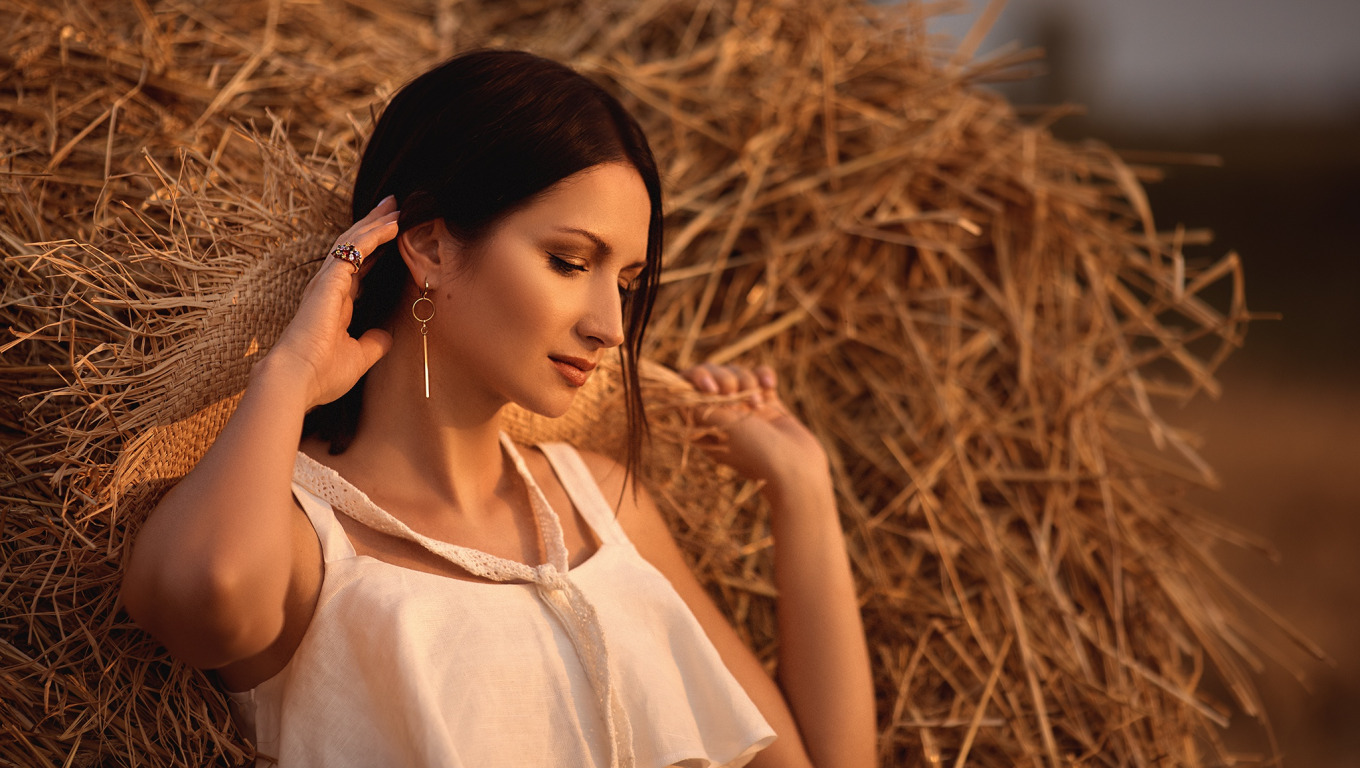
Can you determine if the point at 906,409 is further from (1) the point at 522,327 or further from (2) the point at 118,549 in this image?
(2) the point at 118,549

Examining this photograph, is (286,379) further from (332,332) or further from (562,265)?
(562,265)

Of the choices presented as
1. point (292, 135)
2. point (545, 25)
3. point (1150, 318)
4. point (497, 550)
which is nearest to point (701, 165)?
point (545, 25)

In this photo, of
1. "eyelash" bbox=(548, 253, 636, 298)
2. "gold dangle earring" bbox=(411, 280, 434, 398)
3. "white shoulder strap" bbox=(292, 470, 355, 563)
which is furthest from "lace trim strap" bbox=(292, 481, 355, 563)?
"eyelash" bbox=(548, 253, 636, 298)

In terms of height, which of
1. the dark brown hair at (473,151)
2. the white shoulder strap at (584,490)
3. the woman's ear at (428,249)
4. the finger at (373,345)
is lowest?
the white shoulder strap at (584,490)

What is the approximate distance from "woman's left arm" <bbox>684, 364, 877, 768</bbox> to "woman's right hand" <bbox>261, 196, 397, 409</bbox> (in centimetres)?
75

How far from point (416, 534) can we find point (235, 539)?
0.35 m

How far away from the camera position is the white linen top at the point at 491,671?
54.6 inches

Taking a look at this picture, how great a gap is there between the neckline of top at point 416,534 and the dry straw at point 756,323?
0.56ft

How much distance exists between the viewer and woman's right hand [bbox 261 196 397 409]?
1378 mm

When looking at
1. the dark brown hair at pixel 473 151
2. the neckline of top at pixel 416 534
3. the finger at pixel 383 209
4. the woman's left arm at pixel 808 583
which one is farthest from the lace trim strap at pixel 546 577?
the woman's left arm at pixel 808 583

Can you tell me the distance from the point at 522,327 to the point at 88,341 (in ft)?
2.34

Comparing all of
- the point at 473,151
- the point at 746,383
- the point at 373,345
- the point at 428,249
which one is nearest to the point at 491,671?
the point at 373,345

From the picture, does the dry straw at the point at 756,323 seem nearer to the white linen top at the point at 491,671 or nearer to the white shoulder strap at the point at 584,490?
the white shoulder strap at the point at 584,490

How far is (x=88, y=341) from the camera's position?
1.64 m
